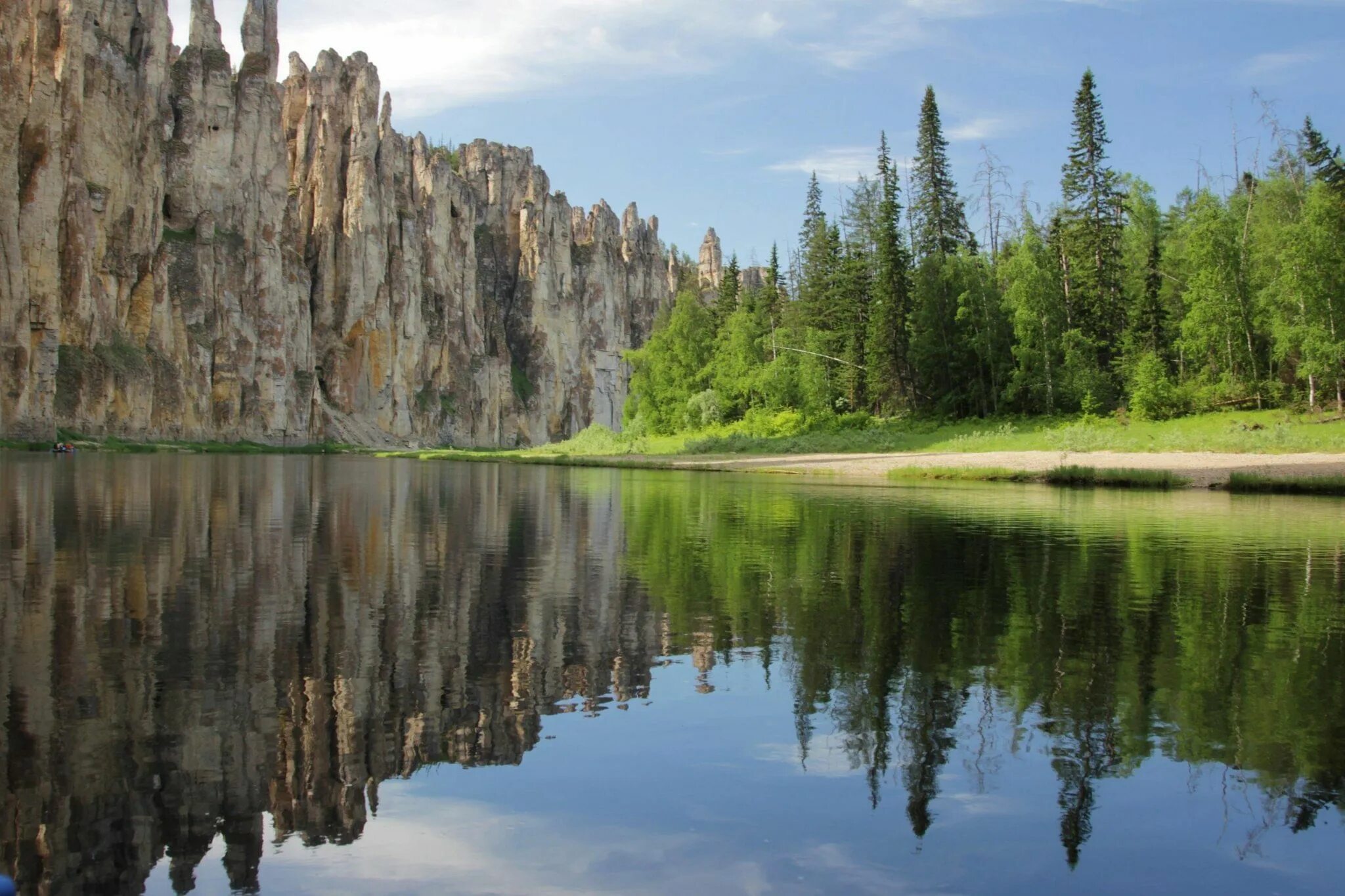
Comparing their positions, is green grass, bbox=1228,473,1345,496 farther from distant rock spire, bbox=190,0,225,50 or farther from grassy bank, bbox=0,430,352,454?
distant rock spire, bbox=190,0,225,50

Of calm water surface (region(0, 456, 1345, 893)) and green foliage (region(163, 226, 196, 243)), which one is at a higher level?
green foliage (region(163, 226, 196, 243))

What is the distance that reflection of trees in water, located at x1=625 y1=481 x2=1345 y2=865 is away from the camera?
26.1 ft

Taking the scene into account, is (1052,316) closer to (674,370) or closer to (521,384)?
(674,370)

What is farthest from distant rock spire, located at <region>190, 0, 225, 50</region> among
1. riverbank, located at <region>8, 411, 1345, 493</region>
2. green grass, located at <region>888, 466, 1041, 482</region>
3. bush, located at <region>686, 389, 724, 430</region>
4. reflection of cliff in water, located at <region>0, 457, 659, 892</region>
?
reflection of cliff in water, located at <region>0, 457, 659, 892</region>

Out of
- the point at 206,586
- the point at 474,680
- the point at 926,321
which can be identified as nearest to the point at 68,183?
the point at 926,321

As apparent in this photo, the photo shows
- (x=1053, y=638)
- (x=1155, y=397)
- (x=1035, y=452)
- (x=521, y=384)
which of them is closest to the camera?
(x=1053, y=638)

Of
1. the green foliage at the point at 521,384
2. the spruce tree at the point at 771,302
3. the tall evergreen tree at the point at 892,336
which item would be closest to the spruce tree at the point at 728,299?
the spruce tree at the point at 771,302

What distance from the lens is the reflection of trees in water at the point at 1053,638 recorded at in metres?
7.95

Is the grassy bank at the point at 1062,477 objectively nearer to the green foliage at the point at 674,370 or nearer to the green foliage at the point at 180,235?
the green foliage at the point at 674,370

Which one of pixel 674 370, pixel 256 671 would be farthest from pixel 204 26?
pixel 256 671

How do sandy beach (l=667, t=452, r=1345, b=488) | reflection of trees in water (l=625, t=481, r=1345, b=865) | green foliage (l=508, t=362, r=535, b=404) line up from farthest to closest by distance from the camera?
green foliage (l=508, t=362, r=535, b=404) < sandy beach (l=667, t=452, r=1345, b=488) < reflection of trees in water (l=625, t=481, r=1345, b=865)

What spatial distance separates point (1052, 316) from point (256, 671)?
62525mm

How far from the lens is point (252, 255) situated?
116812mm

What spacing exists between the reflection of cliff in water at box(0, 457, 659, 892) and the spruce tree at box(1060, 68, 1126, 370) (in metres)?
56.4
